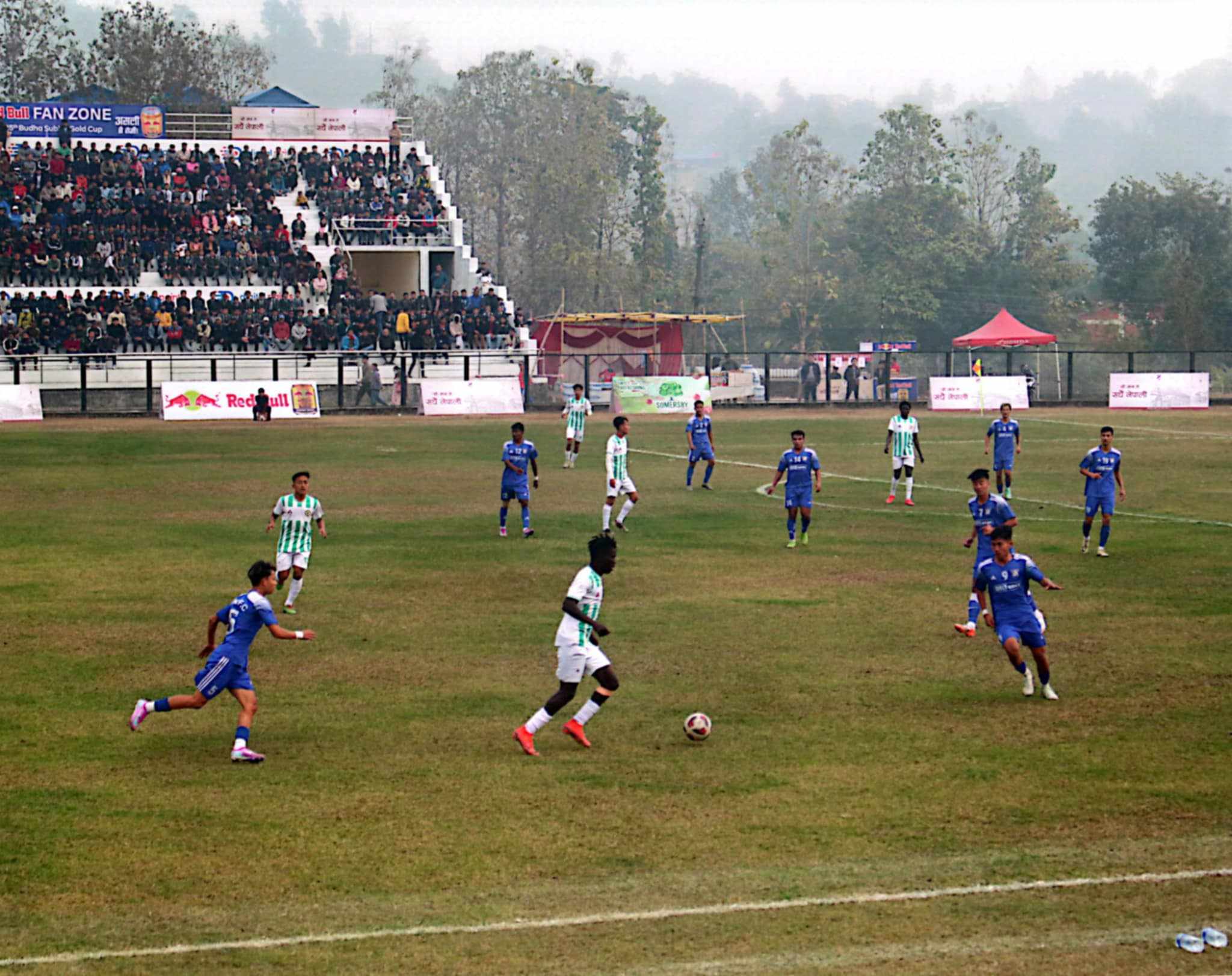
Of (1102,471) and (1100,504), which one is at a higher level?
(1102,471)

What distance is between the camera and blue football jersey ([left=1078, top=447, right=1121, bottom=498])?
25375 mm

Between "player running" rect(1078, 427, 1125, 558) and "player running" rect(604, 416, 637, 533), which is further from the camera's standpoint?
"player running" rect(604, 416, 637, 533)

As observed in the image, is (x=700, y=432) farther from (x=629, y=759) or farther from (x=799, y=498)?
(x=629, y=759)

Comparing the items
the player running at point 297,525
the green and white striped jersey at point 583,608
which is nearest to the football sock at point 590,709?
the green and white striped jersey at point 583,608

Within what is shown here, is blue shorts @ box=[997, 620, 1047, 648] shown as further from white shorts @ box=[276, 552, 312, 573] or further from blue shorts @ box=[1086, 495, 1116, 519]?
blue shorts @ box=[1086, 495, 1116, 519]

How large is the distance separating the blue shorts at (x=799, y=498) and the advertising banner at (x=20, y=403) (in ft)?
117

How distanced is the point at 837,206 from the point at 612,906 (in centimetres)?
13243

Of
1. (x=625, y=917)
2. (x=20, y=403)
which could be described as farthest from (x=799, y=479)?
(x=20, y=403)

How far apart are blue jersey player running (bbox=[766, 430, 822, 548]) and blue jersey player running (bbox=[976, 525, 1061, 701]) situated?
10.0 meters

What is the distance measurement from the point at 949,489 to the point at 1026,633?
2057cm

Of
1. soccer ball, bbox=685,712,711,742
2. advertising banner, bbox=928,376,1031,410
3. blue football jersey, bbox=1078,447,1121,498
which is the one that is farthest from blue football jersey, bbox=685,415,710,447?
advertising banner, bbox=928,376,1031,410

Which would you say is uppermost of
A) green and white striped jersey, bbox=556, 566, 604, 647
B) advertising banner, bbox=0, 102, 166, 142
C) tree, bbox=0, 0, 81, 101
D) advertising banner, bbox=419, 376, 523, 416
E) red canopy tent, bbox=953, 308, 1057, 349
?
tree, bbox=0, 0, 81, 101

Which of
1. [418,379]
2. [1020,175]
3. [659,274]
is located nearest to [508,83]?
[659,274]

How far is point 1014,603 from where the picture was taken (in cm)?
1627
